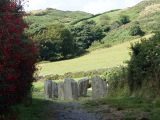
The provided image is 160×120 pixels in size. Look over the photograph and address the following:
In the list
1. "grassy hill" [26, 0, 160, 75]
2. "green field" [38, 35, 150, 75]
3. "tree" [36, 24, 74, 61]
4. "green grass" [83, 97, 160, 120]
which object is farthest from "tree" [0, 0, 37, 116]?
"tree" [36, 24, 74, 61]

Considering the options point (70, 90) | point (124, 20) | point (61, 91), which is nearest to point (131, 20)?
point (124, 20)

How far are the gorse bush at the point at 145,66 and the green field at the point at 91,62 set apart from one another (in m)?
38.5

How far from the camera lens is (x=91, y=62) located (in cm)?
7594

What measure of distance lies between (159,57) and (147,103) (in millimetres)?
2138

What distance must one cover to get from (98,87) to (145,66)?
31.9 ft

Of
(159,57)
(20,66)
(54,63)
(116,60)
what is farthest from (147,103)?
(54,63)

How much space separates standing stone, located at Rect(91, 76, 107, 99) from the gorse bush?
640 centimetres

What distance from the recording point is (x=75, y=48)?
293ft

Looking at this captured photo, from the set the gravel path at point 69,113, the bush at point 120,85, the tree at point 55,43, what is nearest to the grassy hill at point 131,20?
the tree at point 55,43

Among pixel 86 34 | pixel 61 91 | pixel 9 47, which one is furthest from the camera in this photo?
pixel 86 34

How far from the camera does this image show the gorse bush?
79.1 feet

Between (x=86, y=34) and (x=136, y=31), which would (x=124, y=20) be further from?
(x=136, y=31)

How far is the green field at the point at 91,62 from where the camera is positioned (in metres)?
70.0

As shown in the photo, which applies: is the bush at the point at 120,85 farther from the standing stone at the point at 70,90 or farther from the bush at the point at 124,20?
the bush at the point at 124,20
